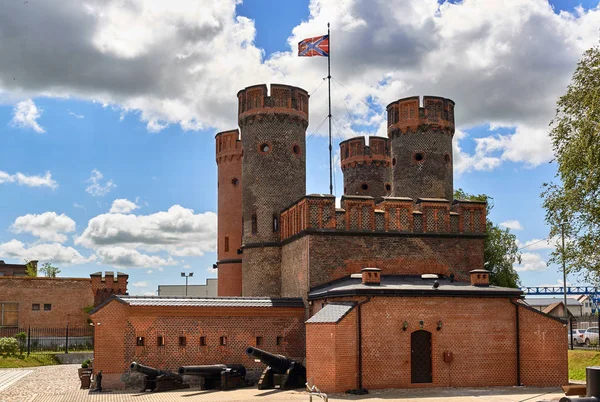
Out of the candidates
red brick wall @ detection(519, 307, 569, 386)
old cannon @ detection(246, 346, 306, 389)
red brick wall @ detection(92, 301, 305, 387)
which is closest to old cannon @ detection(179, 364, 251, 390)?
old cannon @ detection(246, 346, 306, 389)

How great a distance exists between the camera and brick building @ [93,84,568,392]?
23.0m

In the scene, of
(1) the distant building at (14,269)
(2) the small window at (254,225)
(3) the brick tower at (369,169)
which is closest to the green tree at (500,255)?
(3) the brick tower at (369,169)

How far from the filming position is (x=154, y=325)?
25.5m

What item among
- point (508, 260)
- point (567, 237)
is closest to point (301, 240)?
point (567, 237)

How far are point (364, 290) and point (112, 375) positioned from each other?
10080 millimetres

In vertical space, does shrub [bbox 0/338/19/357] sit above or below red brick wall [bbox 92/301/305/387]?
below

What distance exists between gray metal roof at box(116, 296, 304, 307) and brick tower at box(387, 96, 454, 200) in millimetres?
9404

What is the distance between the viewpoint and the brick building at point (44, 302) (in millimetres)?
45750

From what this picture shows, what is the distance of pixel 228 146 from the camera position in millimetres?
43000

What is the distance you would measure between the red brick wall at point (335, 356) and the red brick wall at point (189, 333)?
4433 mm

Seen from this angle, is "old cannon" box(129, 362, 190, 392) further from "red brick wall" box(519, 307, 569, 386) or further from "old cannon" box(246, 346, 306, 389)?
"red brick wall" box(519, 307, 569, 386)

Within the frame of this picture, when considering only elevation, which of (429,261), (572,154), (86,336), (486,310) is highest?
(572,154)

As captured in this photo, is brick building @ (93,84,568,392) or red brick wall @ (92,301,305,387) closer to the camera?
brick building @ (93,84,568,392)

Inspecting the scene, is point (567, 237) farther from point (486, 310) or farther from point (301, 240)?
point (301, 240)
